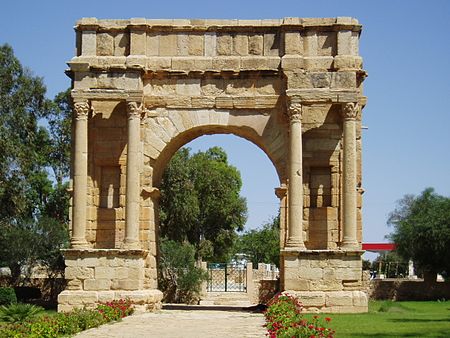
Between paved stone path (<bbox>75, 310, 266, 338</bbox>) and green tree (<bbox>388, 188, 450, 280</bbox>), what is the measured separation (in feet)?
67.1

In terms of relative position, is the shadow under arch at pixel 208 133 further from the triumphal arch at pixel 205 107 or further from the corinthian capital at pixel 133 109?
the corinthian capital at pixel 133 109

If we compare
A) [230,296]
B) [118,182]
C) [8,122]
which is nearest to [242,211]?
[230,296]

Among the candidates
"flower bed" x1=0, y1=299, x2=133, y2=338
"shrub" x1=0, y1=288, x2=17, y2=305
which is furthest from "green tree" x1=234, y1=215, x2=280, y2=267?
"flower bed" x1=0, y1=299, x2=133, y2=338

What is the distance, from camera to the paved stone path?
635 inches

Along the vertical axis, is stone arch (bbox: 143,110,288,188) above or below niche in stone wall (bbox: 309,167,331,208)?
above

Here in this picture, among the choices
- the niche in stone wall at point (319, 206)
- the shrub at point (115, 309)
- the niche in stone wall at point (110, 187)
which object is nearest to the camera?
the shrub at point (115, 309)

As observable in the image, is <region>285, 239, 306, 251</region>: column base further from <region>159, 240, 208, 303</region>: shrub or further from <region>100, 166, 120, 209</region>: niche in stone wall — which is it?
<region>159, 240, 208, 303</region>: shrub

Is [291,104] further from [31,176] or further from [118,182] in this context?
[31,176]

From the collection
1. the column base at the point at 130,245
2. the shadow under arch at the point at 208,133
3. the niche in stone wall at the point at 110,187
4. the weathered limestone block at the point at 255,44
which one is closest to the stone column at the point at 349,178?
the shadow under arch at the point at 208,133

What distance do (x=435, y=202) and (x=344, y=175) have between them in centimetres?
2327

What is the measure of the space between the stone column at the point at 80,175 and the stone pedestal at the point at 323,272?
561 centimetres

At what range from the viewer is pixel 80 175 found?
2377cm

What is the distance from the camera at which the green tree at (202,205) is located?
50.0 m

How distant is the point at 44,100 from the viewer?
3856cm
